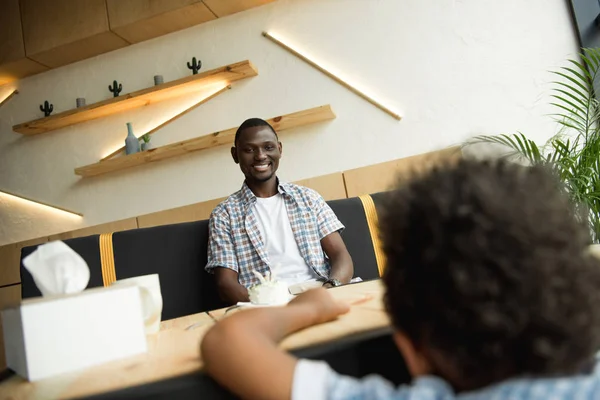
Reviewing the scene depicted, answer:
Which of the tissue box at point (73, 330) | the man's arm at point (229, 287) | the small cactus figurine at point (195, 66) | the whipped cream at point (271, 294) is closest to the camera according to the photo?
the tissue box at point (73, 330)

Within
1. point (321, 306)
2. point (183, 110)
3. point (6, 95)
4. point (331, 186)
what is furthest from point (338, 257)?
point (6, 95)

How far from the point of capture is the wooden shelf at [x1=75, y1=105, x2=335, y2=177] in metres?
3.00

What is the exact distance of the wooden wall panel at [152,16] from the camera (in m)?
3.12

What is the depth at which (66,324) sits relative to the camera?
2.13ft

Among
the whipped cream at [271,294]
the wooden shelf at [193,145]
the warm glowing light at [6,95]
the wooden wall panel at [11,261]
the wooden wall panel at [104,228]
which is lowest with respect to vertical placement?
the whipped cream at [271,294]

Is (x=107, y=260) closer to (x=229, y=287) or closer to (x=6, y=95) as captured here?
(x=229, y=287)

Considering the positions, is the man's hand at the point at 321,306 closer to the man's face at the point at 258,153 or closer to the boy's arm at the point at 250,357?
the boy's arm at the point at 250,357

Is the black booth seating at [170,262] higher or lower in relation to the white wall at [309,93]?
lower

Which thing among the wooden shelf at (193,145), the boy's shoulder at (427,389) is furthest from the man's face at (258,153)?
the boy's shoulder at (427,389)

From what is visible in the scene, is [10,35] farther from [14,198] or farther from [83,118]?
[14,198]

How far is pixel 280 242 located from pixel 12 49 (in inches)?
106

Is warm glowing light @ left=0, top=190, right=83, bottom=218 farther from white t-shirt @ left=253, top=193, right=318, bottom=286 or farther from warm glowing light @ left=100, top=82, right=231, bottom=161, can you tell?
white t-shirt @ left=253, top=193, right=318, bottom=286

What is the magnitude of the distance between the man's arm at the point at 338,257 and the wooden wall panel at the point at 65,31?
2.29 metres

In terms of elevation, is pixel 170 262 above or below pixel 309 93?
below
